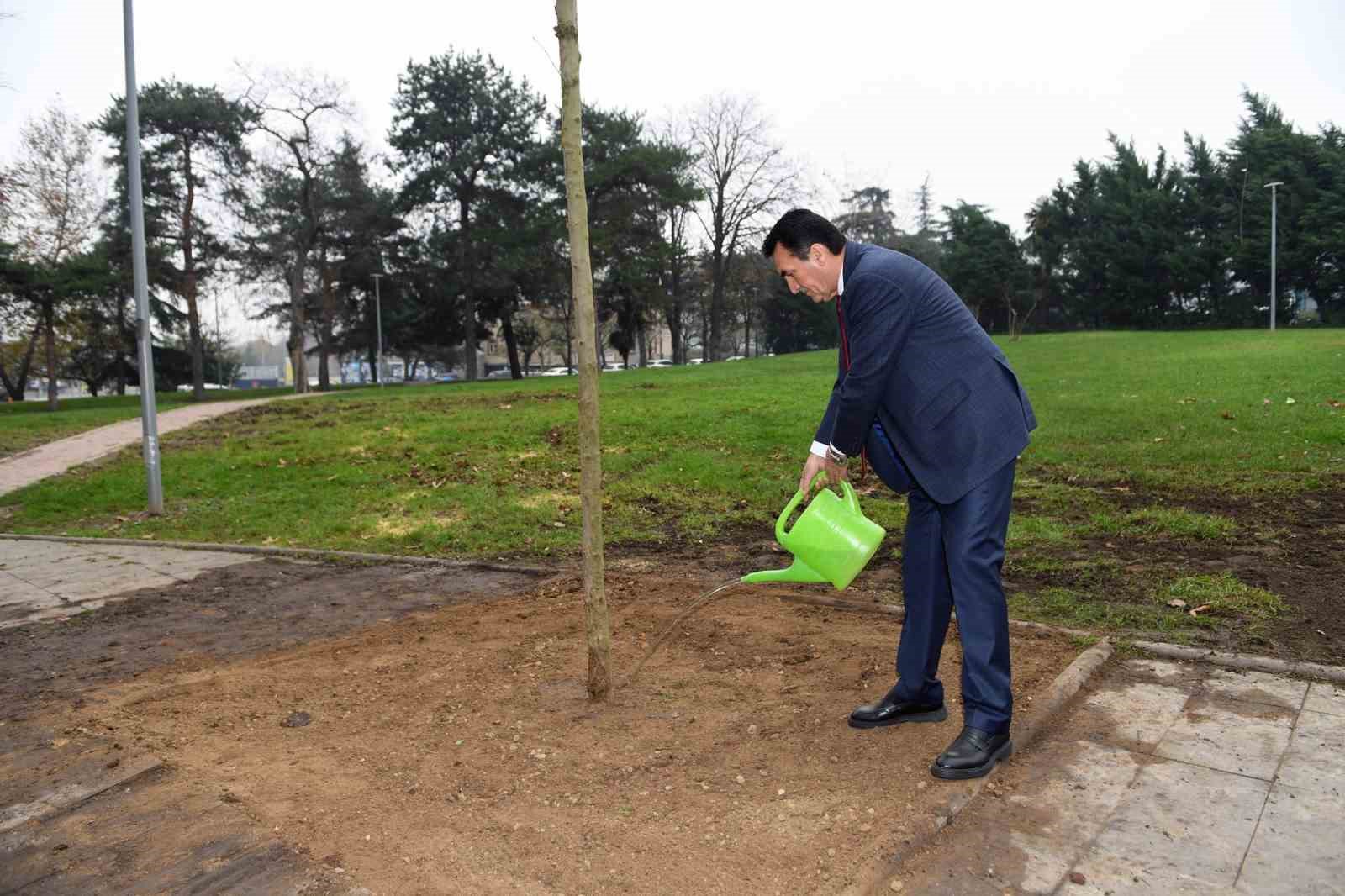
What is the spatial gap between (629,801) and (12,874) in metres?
1.80

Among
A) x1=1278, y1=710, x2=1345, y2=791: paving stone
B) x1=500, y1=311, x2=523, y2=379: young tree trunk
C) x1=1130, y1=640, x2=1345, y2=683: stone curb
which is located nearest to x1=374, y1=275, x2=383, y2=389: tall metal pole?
x1=500, y1=311, x2=523, y2=379: young tree trunk

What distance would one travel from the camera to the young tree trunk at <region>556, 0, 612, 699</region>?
3486 millimetres

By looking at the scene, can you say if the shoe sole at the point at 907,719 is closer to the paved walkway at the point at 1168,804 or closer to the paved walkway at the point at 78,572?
the paved walkway at the point at 1168,804

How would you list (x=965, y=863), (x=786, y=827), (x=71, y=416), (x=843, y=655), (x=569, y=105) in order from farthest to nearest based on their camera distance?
1. (x=71, y=416)
2. (x=843, y=655)
3. (x=569, y=105)
4. (x=786, y=827)
5. (x=965, y=863)

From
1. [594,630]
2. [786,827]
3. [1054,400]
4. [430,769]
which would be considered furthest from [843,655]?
[1054,400]

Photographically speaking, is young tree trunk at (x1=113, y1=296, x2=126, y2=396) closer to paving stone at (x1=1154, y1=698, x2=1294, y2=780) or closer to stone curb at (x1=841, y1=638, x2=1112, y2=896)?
stone curb at (x1=841, y1=638, x2=1112, y2=896)

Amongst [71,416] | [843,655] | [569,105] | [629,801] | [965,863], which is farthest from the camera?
[71,416]

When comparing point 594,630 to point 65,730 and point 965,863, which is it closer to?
point 965,863

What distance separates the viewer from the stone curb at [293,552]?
6602 millimetres

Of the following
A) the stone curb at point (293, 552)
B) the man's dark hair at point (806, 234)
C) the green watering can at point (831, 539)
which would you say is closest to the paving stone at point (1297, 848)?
the green watering can at point (831, 539)

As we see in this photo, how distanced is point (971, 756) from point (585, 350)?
2.02 metres

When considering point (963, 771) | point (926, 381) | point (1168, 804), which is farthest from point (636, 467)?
point (1168, 804)

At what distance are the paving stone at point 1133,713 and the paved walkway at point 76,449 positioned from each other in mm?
13286

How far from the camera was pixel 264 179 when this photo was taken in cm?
3803
